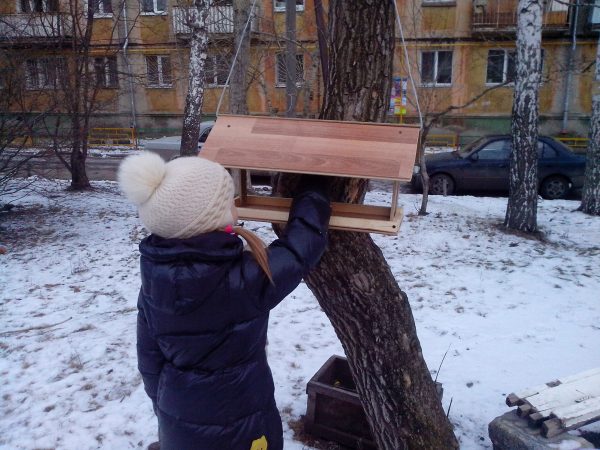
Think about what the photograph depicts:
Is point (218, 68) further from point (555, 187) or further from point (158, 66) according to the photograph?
point (158, 66)

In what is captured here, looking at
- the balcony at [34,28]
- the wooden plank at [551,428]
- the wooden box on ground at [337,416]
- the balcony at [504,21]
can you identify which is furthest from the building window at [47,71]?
the balcony at [504,21]

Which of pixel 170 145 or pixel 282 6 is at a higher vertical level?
pixel 282 6

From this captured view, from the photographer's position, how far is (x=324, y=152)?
1.93 meters

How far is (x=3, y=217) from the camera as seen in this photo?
7.76 meters

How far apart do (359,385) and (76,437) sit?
169cm

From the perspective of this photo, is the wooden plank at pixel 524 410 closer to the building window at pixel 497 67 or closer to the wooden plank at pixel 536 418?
the wooden plank at pixel 536 418

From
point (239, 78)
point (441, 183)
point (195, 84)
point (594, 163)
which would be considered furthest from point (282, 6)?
point (594, 163)

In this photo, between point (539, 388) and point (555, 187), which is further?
point (555, 187)

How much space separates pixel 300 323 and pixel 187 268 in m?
2.92

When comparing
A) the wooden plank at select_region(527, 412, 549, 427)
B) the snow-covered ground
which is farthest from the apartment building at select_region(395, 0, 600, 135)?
the wooden plank at select_region(527, 412, 549, 427)

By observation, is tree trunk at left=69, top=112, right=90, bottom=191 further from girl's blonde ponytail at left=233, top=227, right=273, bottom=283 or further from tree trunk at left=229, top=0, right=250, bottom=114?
girl's blonde ponytail at left=233, top=227, right=273, bottom=283

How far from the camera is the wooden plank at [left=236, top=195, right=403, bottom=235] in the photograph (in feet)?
6.28

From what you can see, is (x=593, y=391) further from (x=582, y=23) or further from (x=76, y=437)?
(x=582, y=23)

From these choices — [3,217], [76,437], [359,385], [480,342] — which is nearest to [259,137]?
[359,385]
